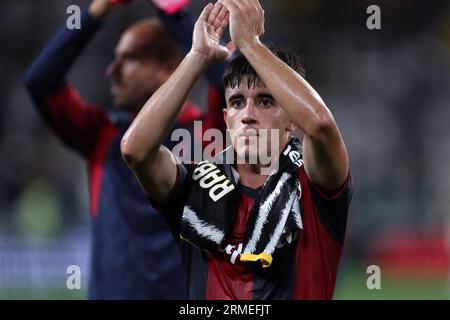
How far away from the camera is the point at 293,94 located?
7.34ft

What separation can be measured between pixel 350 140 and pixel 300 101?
6.82m

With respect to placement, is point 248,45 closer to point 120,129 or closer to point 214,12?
point 214,12

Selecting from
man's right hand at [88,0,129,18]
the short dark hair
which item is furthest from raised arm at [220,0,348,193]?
man's right hand at [88,0,129,18]

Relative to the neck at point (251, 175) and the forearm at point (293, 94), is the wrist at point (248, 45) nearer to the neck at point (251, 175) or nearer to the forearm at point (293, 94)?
the forearm at point (293, 94)

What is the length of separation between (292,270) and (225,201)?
287mm

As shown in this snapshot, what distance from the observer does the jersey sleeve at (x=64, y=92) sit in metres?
4.07

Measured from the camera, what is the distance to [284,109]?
2271 mm

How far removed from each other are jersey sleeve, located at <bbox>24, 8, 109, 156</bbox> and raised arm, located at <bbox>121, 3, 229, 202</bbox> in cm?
176

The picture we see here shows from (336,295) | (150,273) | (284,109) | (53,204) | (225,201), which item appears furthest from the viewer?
(53,204)

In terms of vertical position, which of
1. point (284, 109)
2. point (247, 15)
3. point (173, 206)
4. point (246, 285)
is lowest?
point (246, 285)

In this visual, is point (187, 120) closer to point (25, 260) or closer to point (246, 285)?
point (246, 285)

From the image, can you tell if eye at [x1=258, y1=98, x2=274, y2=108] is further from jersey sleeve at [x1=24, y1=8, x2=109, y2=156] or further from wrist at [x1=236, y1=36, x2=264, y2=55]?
jersey sleeve at [x1=24, y1=8, x2=109, y2=156]

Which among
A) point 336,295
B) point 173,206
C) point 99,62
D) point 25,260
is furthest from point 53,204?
point 173,206

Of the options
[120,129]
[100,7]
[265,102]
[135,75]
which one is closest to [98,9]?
[100,7]
